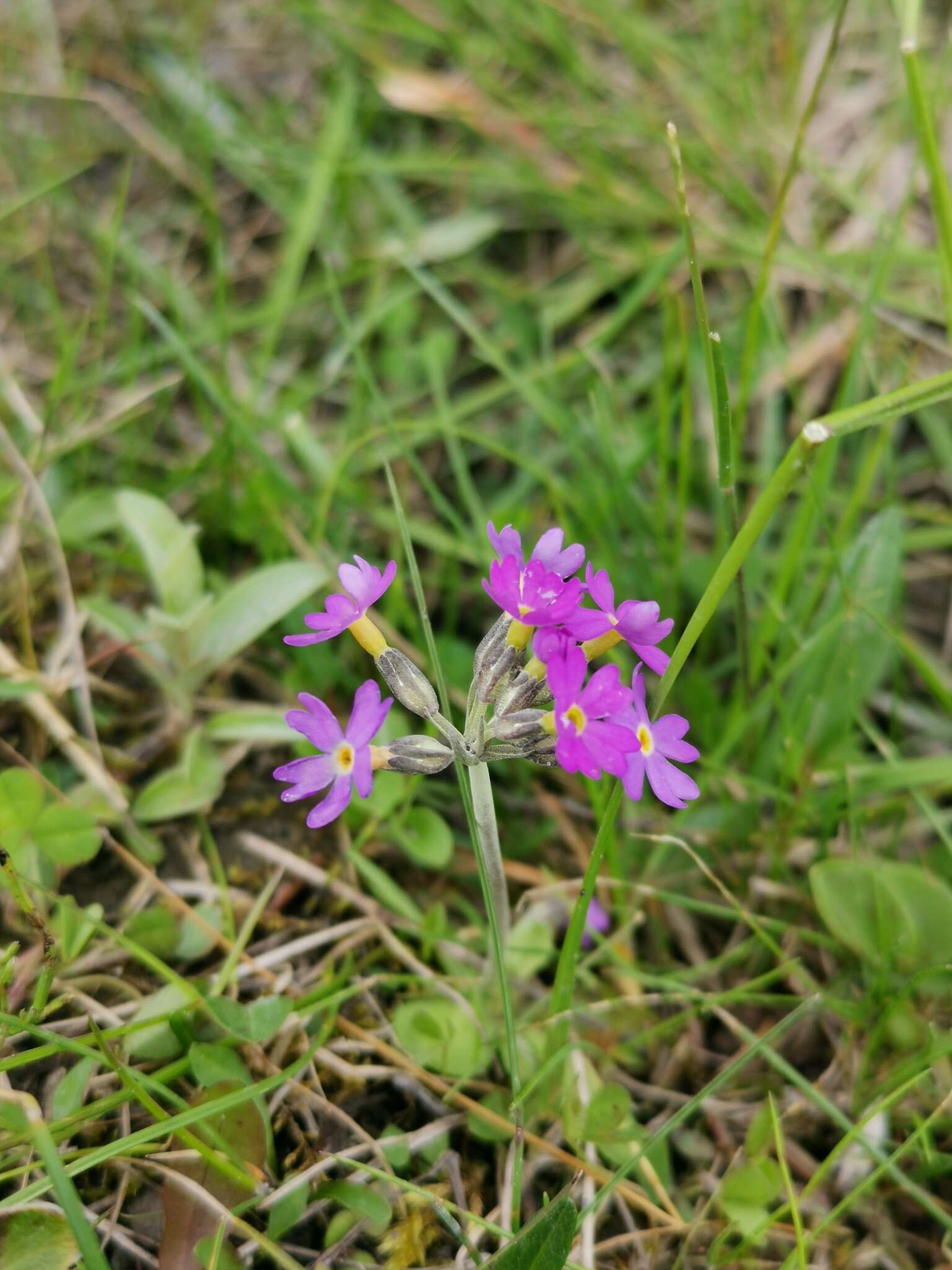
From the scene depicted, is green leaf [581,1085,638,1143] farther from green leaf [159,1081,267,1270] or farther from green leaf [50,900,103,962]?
green leaf [50,900,103,962]

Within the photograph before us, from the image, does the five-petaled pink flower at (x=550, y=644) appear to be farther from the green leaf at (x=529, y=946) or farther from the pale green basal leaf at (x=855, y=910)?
the pale green basal leaf at (x=855, y=910)

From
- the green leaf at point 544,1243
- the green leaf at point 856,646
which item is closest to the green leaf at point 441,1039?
the green leaf at point 544,1243

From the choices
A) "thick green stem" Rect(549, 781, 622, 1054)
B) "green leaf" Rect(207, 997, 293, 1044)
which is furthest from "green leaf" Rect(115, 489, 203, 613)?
"thick green stem" Rect(549, 781, 622, 1054)

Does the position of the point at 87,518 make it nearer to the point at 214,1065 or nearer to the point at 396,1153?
the point at 214,1065

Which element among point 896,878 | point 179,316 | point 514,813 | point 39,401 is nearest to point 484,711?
point 514,813

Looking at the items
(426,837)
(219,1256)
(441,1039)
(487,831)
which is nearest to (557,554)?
(487,831)

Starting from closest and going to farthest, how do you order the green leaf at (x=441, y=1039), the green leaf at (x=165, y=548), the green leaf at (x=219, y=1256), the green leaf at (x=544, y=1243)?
the green leaf at (x=544, y=1243), the green leaf at (x=219, y=1256), the green leaf at (x=441, y=1039), the green leaf at (x=165, y=548)
